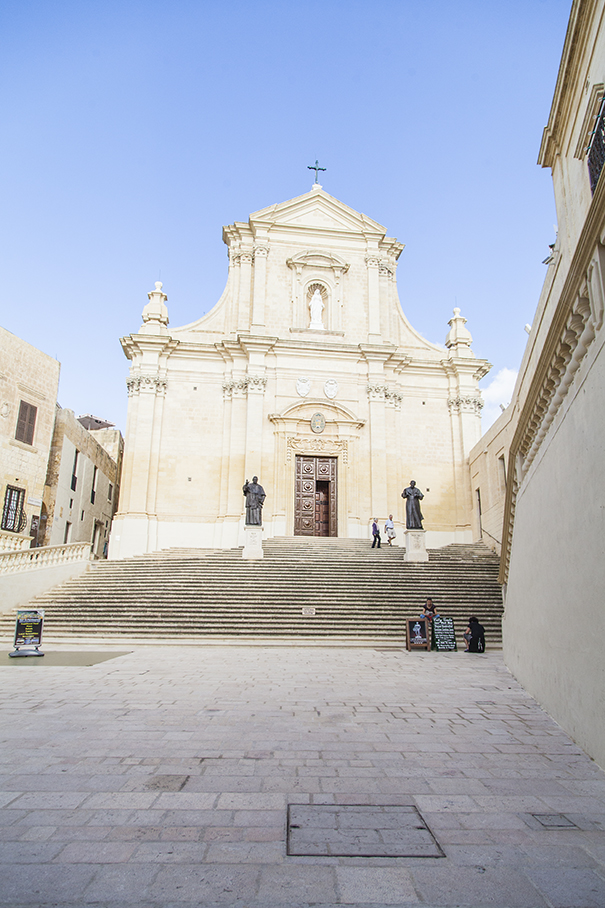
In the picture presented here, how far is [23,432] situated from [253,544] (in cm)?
1035

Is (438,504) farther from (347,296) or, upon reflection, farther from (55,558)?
(55,558)

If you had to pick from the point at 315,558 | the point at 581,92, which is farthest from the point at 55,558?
the point at 581,92

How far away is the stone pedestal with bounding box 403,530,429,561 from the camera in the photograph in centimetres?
1898

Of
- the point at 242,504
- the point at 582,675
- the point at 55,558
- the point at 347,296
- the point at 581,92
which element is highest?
the point at 347,296

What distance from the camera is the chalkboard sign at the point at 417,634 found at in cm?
1194

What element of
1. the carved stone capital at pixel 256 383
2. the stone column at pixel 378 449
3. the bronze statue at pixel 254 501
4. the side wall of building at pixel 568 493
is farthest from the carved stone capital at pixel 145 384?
the side wall of building at pixel 568 493

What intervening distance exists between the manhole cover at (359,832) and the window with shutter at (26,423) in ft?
69.7

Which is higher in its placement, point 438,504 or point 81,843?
point 438,504

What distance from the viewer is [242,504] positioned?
2441cm

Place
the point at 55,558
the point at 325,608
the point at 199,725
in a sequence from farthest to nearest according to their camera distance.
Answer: the point at 55,558, the point at 325,608, the point at 199,725

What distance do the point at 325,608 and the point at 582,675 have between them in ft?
33.2

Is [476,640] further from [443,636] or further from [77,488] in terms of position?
[77,488]

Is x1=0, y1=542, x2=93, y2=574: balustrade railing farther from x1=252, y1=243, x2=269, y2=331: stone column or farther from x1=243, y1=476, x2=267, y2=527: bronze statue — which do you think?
x1=252, y1=243, x2=269, y2=331: stone column

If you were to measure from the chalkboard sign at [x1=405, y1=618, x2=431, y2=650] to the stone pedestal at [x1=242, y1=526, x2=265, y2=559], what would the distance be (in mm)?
7653
